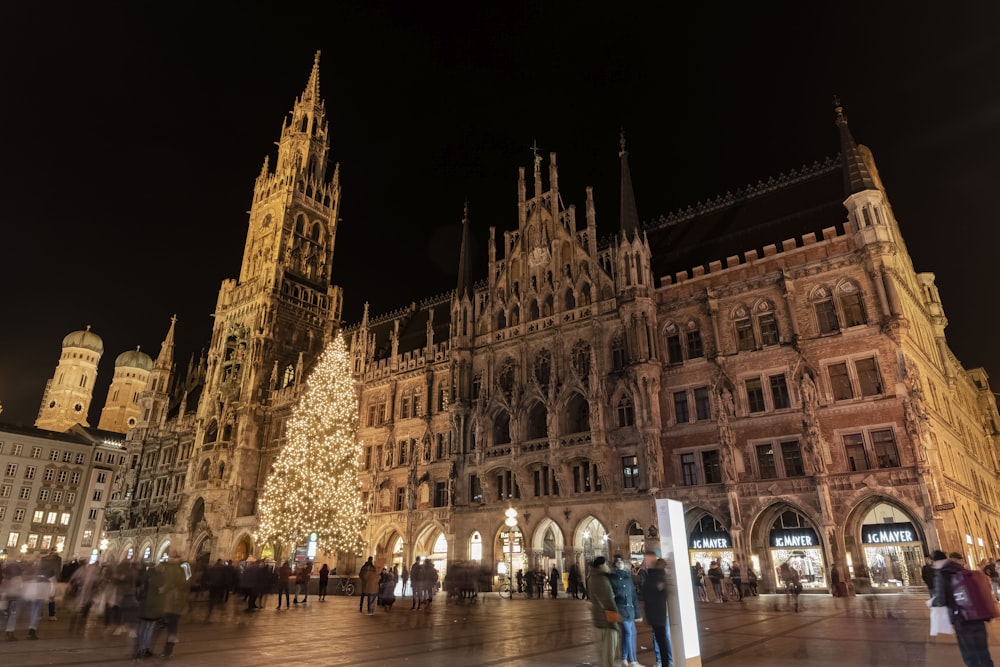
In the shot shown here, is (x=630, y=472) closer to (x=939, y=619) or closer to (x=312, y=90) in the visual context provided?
(x=939, y=619)

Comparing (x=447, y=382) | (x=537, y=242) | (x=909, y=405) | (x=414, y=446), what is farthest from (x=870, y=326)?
(x=414, y=446)

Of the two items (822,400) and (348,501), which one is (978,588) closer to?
(822,400)

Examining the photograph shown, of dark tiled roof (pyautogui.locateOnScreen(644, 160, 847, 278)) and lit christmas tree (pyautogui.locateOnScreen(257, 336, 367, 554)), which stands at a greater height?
dark tiled roof (pyautogui.locateOnScreen(644, 160, 847, 278))

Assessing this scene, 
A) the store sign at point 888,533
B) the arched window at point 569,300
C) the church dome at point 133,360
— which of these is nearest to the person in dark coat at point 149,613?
the store sign at point 888,533

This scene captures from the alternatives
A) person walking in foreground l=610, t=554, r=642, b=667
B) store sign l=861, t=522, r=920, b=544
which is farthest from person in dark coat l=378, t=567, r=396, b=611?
store sign l=861, t=522, r=920, b=544

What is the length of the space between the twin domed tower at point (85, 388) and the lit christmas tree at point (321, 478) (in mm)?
92193

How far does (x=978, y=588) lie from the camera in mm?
8688

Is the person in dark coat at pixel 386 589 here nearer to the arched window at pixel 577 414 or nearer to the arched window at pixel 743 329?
the arched window at pixel 577 414

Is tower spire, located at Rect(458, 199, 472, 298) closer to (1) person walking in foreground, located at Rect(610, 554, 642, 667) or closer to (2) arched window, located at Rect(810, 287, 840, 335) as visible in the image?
(2) arched window, located at Rect(810, 287, 840, 335)

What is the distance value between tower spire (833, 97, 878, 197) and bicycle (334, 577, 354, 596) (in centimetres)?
3483

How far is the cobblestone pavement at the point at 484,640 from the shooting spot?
10438mm

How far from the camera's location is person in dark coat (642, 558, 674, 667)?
9.90 meters

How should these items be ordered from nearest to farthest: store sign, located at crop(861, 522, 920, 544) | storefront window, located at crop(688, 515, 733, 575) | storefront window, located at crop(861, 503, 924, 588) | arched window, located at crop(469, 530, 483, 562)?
storefront window, located at crop(861, 503, 924, 588) → store sign, located at crop(861, 522, 920, 544) → storefront window, located at crop(688, 515, 733, 575) → arched window, located at crop(469, 530, 483, 562)

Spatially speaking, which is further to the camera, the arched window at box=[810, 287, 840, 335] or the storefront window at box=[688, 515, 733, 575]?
the arched window at box=[810, 287, 840, 335]
